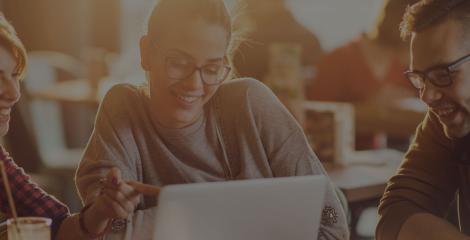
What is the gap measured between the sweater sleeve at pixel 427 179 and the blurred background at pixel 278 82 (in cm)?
57

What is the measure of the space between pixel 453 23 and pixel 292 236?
67cm

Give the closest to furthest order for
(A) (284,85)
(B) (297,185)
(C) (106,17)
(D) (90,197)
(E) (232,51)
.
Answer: (B) (297,185) < (D) (90,197) < (E) (232,51) < (A) (284,85) < (C) (106,17)

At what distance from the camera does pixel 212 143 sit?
2049 millimetres

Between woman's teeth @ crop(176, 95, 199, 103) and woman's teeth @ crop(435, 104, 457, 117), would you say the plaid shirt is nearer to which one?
woman's teeth @ crop(176, 95, 199, 103)

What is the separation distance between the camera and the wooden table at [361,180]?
2.78 m

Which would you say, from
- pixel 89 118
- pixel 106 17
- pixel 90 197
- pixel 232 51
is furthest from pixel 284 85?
pixel 106 17

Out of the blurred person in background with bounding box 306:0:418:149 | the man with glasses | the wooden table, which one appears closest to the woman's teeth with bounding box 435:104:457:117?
the man with glasses

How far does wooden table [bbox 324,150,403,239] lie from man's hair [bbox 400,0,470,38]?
909 mm

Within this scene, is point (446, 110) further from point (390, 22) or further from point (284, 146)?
point (390, 22)

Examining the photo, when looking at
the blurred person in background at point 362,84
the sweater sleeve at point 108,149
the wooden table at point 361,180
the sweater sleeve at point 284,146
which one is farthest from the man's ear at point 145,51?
the blurred person in background at point 362,84

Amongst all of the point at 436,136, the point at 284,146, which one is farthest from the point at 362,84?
the point at 284,146

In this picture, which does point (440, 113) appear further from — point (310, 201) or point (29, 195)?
point (29, 195)

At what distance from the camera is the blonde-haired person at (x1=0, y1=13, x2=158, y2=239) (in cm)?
160

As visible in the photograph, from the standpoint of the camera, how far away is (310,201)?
159 centimetres
